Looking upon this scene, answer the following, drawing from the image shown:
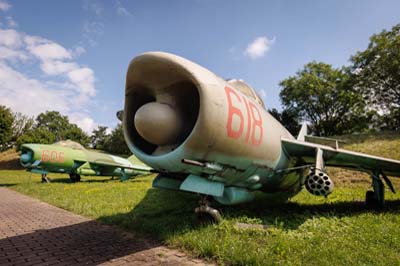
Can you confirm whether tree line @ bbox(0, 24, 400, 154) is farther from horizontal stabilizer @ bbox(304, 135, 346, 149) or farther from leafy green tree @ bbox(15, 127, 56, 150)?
horizontal stabilizer @ bbox(304, 135, 346, 149)

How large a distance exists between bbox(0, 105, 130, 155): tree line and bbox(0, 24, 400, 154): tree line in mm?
104

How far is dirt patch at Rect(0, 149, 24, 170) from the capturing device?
30.2 meters

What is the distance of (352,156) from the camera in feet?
16.8

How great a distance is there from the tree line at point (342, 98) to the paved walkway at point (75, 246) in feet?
89.5

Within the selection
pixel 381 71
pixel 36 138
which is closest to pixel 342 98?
pixel 381 71

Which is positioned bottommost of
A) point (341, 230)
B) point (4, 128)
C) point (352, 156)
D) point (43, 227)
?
point (43, 227)

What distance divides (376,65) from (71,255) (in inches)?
1154

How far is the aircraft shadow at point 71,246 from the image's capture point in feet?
10.6

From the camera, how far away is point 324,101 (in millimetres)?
32750

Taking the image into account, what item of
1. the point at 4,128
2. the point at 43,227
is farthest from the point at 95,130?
the point at 43,227

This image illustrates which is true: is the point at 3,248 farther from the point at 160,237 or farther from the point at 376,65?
the point at 376,65

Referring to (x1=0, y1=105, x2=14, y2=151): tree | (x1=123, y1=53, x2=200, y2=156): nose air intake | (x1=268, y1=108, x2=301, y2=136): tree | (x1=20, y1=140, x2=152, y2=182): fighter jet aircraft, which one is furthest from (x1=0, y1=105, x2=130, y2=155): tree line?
(x1=123, y1=53, x2=200, y2=156): nose air intake

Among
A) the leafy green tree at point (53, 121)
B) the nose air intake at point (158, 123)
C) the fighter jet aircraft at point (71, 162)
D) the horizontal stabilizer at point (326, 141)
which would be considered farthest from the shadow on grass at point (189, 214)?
the leafy green tree at point (53, 121)

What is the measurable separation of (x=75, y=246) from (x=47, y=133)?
34053 mm
